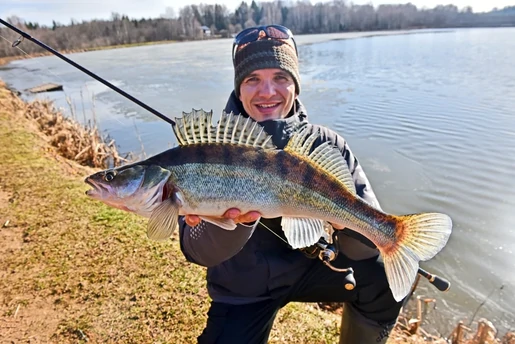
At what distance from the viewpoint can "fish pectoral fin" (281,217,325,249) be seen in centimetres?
224

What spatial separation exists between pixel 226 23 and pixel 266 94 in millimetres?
91704

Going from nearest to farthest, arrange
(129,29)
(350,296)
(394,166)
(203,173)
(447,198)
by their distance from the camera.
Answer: (203,173)
(350,296)
(447,198)
(394,166)
(129,29)

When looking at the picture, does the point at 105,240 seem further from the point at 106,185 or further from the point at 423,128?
the point at 423,128

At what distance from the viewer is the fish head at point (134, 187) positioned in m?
2.08

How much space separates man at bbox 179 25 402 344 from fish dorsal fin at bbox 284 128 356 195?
509 mm

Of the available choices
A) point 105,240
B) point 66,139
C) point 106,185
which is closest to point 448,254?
point 105,240

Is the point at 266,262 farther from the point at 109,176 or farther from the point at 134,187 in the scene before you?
the point at 109,176

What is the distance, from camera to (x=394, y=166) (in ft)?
28.5

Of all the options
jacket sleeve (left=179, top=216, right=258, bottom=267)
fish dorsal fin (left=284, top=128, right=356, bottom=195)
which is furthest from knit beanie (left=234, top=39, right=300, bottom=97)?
jacket sleeve (left=179, top=216, right=258, bottom=267)

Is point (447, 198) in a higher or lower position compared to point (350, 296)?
lower

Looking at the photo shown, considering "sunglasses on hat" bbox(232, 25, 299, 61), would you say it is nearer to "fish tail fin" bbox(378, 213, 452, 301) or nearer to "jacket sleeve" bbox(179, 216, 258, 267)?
"jacket sleeve" bbox(179, 216, 258, 267)

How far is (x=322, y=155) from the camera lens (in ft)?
7.33

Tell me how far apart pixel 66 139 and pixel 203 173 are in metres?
8.18

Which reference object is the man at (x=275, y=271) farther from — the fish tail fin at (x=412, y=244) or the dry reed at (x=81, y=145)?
the dry reed at (x=81, y=145)
